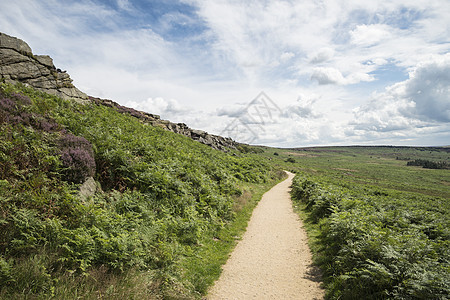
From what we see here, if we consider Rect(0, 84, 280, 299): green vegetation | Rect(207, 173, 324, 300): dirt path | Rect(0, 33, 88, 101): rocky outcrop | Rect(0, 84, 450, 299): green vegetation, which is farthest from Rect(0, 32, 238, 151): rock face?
Rect(207, 173, 324, 300): dirt path

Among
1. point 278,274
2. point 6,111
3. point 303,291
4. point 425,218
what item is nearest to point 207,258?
point 278,274

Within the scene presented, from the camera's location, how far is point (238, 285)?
7047mm

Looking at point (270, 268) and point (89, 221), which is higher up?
point (89, 221)

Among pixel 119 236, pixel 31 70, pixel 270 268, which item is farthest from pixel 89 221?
pixel 31 70

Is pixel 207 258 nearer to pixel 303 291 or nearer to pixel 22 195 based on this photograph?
pixel 303 291

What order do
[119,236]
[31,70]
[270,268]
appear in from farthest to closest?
[31,70] < [270,268] < [119,236]

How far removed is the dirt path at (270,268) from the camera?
670 cm

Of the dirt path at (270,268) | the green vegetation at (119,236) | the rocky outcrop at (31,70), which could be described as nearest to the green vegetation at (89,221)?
the green vegetation at (119,236)

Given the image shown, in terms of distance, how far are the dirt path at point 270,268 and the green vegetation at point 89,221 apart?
729 mm

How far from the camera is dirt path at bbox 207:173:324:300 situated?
670 cm

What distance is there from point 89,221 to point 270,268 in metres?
6.39

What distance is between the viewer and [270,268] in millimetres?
8242

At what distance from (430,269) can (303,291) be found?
331 cm

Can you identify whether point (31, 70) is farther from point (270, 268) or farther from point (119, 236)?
point (270, 268)
